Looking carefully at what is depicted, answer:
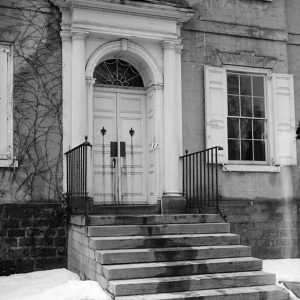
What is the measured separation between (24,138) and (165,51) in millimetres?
2916

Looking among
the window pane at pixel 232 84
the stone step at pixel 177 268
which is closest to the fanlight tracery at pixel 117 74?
the window pane at pixel 232 84

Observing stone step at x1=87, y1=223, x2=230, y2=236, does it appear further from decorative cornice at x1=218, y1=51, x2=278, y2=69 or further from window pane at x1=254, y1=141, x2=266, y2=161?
decorative cornice at x1=218, y1=51, x2=278, y2=69

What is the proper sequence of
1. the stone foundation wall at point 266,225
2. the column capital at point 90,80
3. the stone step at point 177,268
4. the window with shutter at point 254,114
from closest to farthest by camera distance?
1. the stone step at point 177,268
2. the column capital at point 90,80
3. the stone foundation wall at point 266,225
4. the window with shutter at point 254,114

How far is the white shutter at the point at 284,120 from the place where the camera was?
9.81m

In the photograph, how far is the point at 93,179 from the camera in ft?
28.6

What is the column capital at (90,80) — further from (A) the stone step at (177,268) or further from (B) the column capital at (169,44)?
(A) the stone step at (177,268)

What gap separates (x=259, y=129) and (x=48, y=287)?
5.17 m

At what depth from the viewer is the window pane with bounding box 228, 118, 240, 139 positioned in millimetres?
9625

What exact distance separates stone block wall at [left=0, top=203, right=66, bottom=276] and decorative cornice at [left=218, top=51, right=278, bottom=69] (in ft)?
13.6

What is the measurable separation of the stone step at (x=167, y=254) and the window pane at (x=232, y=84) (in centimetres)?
351

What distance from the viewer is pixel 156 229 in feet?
23.9

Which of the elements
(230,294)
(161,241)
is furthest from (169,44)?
(230,294)

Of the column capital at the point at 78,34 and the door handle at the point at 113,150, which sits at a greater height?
the column capital at the point at 78,34

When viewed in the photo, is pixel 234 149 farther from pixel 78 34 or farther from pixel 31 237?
pixel 31 237
